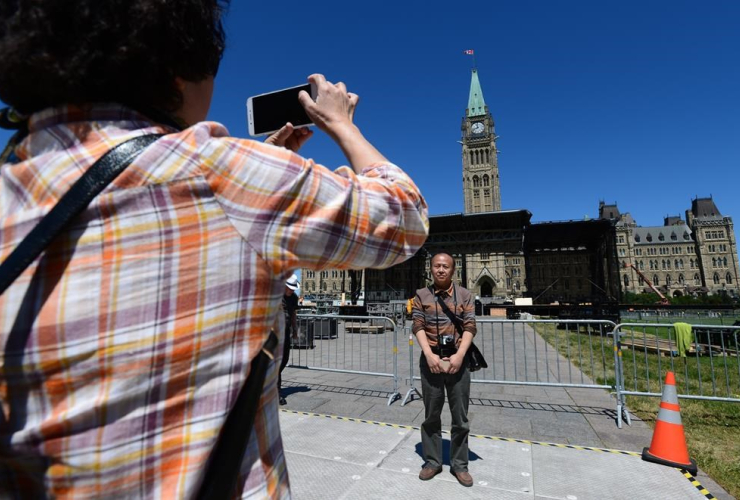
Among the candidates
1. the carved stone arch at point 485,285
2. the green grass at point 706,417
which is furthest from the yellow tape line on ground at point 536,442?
the carved stone arch at point 485,285

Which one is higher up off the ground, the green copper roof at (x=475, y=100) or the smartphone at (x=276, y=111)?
the green copper roof at (x=475, y=100)

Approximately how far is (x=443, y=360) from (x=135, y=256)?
148 inches

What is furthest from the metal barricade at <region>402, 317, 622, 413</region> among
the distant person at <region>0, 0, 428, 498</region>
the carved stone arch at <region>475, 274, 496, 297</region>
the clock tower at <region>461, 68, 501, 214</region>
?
the clock tower at <region>461, 68, 501, 214</region>

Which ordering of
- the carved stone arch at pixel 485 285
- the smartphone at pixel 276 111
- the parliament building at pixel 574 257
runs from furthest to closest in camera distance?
the carved stone arch at pixel 485 285
the parliament building at pixel 574 257
the smartphone at pixel 276 111

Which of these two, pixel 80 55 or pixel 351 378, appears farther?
pixel 351 378

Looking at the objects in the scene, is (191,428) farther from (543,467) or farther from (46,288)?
(543,467)

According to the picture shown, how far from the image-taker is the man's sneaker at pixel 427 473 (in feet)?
12.2

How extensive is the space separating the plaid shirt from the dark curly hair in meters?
0.05

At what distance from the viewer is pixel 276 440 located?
2.78ft

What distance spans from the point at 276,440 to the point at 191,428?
24cm

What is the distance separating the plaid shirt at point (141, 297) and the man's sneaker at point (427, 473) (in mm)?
3443

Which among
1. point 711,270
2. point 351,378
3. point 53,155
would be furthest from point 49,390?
point 711,270

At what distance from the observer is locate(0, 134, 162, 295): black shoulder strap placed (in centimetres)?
59

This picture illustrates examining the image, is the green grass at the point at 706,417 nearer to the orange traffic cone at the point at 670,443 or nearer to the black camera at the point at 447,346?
the orange traffic cone at the point at 670,443
